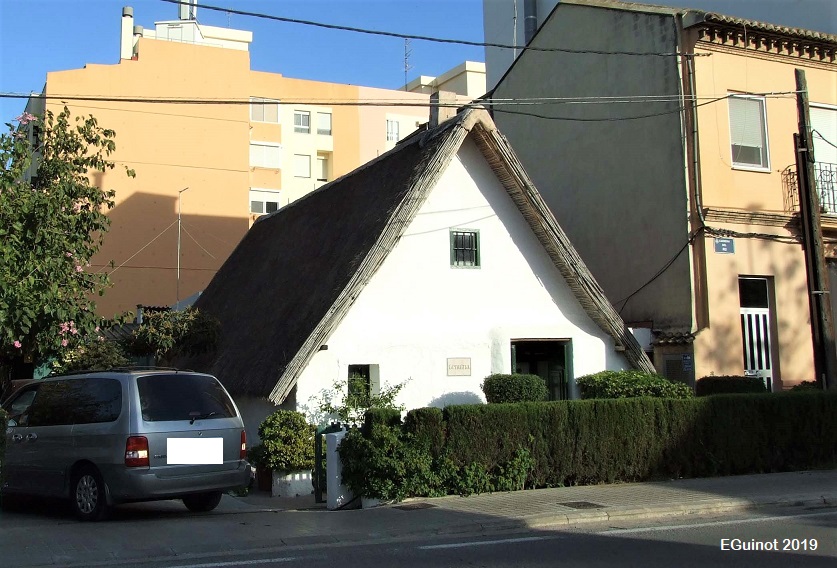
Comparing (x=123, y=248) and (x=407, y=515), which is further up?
(x=123, y=248)

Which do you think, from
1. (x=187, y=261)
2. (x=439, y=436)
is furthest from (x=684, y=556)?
(x=187, y=261)

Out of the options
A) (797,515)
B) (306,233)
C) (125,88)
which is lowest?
(797,515)

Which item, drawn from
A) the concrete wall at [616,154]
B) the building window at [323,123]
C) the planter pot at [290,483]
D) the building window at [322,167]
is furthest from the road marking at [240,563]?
the building window at [323,123]

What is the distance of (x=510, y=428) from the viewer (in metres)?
13.0

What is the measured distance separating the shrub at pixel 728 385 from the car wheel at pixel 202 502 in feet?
32.0

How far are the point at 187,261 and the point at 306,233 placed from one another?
776 inches

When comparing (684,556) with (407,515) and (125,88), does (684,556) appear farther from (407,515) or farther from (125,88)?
(125,88)

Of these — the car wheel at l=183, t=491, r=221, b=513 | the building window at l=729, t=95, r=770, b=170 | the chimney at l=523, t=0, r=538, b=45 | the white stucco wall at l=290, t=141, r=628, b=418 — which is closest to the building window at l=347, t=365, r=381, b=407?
the white stucco wall at l=290, t=141, r=628, b=418

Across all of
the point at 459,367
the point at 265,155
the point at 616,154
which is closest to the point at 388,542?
the point at 459,367

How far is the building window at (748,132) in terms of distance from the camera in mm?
19188

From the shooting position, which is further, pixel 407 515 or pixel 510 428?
pixel 510 428

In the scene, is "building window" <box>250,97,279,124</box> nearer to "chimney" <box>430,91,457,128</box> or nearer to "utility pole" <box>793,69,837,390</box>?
"chimney" <box>430,91,457,128</box>

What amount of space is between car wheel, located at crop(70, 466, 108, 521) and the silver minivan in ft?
0.04

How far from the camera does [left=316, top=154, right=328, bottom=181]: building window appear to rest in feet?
165
